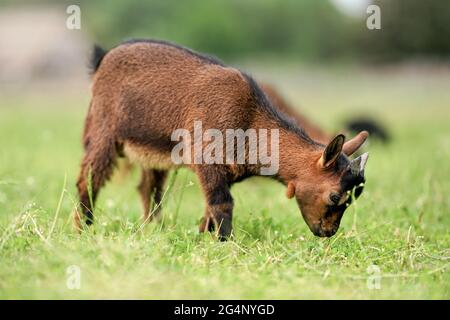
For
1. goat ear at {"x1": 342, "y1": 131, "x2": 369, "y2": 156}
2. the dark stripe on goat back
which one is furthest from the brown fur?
goat ear at {"x1": 342, "y1": 131, "x2": 369, "y2": 156}

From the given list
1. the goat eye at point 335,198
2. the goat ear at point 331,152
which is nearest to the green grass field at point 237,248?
the goat eye at point 335,198

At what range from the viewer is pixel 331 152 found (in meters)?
6.55

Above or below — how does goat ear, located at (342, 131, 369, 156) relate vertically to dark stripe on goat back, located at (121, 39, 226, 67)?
below

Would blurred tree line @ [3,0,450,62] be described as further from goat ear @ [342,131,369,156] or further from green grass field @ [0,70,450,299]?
goat ear @ [342,131,369,156]

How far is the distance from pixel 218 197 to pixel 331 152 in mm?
1160

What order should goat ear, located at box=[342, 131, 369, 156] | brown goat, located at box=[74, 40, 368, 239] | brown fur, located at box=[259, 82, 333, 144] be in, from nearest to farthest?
brown goat, located at box=[74, 40, 368, 239] → goat ear, located at box=[342, 131, 369, 156] → brown fur, located at box=[259, 82, 333, 144]

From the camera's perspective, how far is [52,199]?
9781 millimetres

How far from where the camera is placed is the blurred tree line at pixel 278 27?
3869 centimetres

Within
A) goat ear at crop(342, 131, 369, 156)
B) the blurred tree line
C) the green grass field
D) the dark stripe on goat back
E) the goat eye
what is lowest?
the blurred tree line

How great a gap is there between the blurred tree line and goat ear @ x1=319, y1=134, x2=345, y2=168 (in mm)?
32543

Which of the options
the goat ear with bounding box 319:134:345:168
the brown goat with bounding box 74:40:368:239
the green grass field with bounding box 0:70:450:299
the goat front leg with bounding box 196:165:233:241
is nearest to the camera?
the green grass field with bounding box 0:70:450:299

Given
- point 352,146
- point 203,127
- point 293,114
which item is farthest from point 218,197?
point 293,114

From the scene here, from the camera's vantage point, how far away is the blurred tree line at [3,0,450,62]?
1523 inches

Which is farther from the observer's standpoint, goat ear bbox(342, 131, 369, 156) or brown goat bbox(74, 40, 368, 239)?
goat ear bbox(342, 131, 369, 156)
